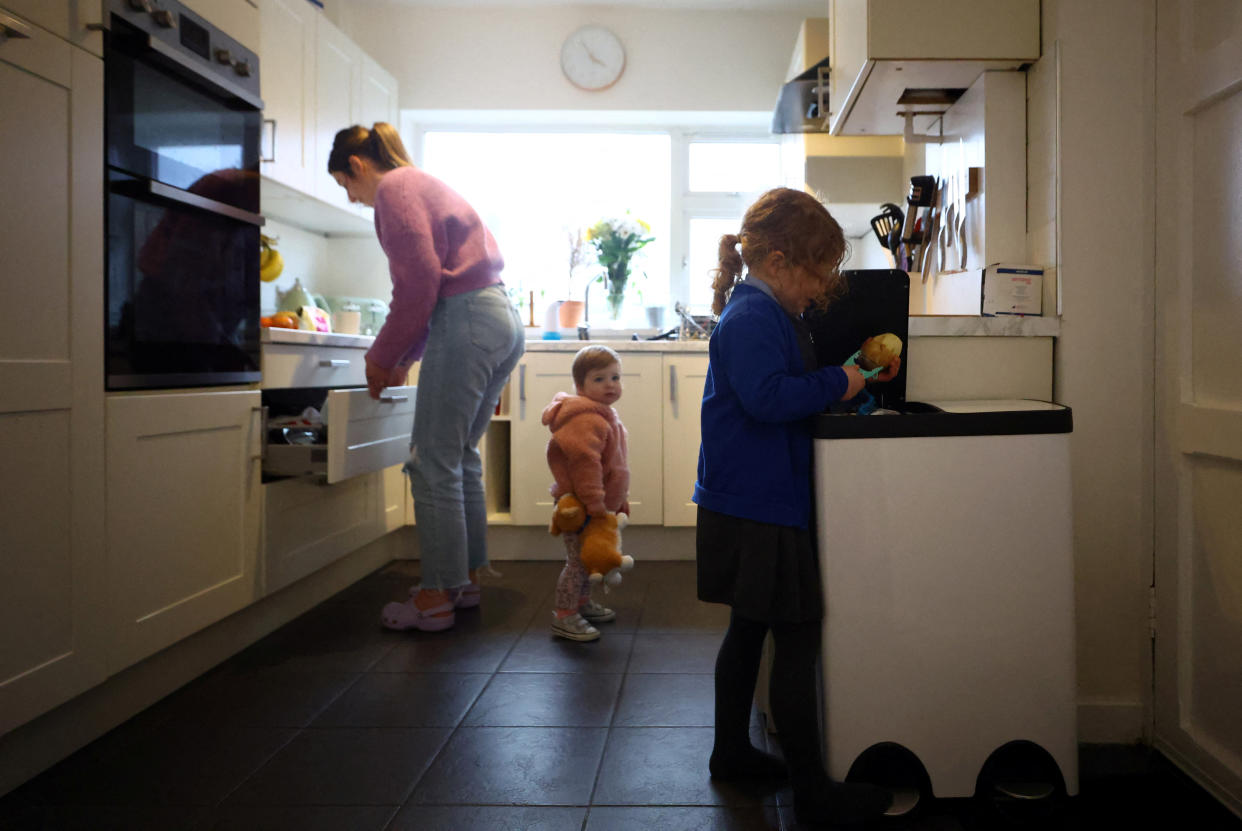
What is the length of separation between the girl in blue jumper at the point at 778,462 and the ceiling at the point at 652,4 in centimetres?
275

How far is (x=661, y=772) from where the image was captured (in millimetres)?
1566

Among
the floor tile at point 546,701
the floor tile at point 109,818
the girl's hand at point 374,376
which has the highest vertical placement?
the girl's hand at point 374,376

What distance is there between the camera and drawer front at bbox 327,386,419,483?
2.23m

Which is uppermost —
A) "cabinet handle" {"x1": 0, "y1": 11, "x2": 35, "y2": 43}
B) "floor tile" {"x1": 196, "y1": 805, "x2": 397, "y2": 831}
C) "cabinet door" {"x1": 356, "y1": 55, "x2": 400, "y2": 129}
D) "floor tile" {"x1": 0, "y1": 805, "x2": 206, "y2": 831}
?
"cabinet door" {"x1": 356, "y1": 55, "x2": 400, "y2": 129}

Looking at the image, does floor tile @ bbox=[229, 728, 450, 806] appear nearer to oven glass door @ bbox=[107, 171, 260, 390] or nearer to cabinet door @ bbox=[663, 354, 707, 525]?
oven glass door @ bbox=[107, 171, 260, 390]

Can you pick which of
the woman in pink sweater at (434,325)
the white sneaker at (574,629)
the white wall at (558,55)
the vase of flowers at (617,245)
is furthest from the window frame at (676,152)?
the white sneaker at (574,629)

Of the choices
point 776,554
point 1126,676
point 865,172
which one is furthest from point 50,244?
point 865,172

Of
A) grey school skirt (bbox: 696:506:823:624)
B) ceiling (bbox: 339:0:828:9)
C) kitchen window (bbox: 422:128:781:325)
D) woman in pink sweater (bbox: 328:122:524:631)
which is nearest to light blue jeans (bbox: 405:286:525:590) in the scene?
woman in pink sweater (bbox: 328:122:524:631)

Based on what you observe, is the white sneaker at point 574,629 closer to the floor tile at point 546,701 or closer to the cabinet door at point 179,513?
the floor tile at point 546,701

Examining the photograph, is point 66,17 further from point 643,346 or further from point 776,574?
point 643,346

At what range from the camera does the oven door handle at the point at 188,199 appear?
1.80 m

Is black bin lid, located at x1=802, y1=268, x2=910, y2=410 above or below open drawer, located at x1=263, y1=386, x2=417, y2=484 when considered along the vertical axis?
above

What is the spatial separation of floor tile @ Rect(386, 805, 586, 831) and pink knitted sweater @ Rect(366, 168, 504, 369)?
1.29 meters

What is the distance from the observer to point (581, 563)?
240 cm
